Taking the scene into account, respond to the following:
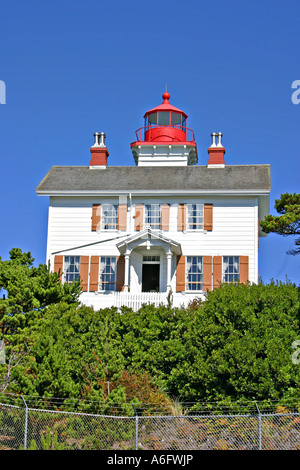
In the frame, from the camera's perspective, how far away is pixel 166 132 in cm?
3691

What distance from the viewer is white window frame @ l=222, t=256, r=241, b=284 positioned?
29781 millimetres

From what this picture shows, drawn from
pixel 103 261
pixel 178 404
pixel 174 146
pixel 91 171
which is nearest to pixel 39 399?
pixel 178 404

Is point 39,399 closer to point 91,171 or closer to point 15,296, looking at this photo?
point 15,296

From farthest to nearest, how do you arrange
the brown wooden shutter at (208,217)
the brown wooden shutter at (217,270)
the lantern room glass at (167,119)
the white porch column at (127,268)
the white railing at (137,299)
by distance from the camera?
the lantern room glass at (167,119)
the brown wooden shutter at (208,217)
the brown wooden shutter at (217,270)
the white porch column at (127,268)
the white railing at (137,299)

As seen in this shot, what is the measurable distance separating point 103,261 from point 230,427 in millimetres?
14537

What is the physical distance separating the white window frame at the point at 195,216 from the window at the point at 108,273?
3.53m

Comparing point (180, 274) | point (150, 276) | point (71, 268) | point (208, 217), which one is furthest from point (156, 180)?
point (71, 268)

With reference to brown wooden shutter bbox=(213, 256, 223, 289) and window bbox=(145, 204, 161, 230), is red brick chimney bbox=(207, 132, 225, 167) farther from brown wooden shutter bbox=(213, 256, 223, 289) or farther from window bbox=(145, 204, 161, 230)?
brown wooden shutter bbox=(213, 256, 223, 289)

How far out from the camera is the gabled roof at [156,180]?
101 feet

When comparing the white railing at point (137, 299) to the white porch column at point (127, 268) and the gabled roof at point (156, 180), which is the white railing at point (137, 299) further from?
the gabled roof at point (156, 180)

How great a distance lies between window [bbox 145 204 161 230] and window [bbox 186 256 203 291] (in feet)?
6.73

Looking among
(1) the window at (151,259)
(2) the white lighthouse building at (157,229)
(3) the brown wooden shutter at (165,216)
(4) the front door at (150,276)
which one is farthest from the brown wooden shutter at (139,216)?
(4) the front door at (150,276)

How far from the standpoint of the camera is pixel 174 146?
35156 mm

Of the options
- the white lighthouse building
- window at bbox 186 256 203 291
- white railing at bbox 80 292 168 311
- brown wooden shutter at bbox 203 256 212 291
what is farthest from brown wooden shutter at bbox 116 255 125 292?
brown wooden shutter at bbox 203 256 212 291
